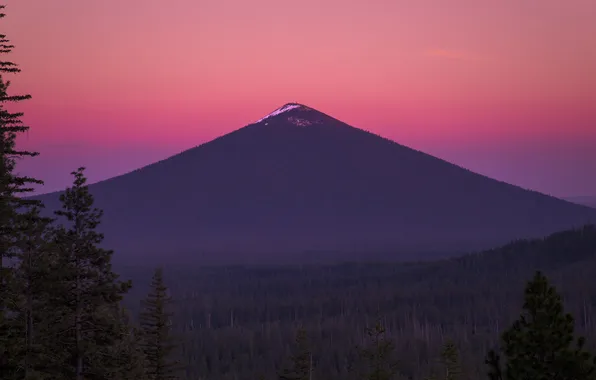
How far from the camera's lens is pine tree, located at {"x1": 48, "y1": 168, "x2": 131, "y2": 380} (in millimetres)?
22719

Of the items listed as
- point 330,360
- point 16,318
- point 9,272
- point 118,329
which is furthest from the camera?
point 330,360

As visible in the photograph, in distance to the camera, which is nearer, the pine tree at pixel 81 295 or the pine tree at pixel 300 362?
the pine tree at pixel 81 295

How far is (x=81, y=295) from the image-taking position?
23047 millimetres

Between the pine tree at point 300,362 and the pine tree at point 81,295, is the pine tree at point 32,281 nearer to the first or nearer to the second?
the pine tree at point 81,295

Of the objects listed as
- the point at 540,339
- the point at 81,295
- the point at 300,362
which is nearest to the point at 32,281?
the point at 81,295

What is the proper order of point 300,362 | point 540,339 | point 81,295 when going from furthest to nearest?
point 300,362 → point 81,295 → point 540,339

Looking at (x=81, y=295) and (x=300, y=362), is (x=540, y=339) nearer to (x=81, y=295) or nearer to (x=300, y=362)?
(x=81, y=295)

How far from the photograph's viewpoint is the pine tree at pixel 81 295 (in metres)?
22.7

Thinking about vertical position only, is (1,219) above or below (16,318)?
above

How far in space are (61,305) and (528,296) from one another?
1260 centimetres

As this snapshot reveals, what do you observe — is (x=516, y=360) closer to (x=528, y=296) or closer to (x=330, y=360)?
(x=528, y=296)

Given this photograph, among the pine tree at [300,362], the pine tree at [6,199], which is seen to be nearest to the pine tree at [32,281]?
the pine tree at [6,199]

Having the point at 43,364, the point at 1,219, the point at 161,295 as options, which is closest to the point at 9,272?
the point at 1,219

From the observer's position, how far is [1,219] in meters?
20.2
